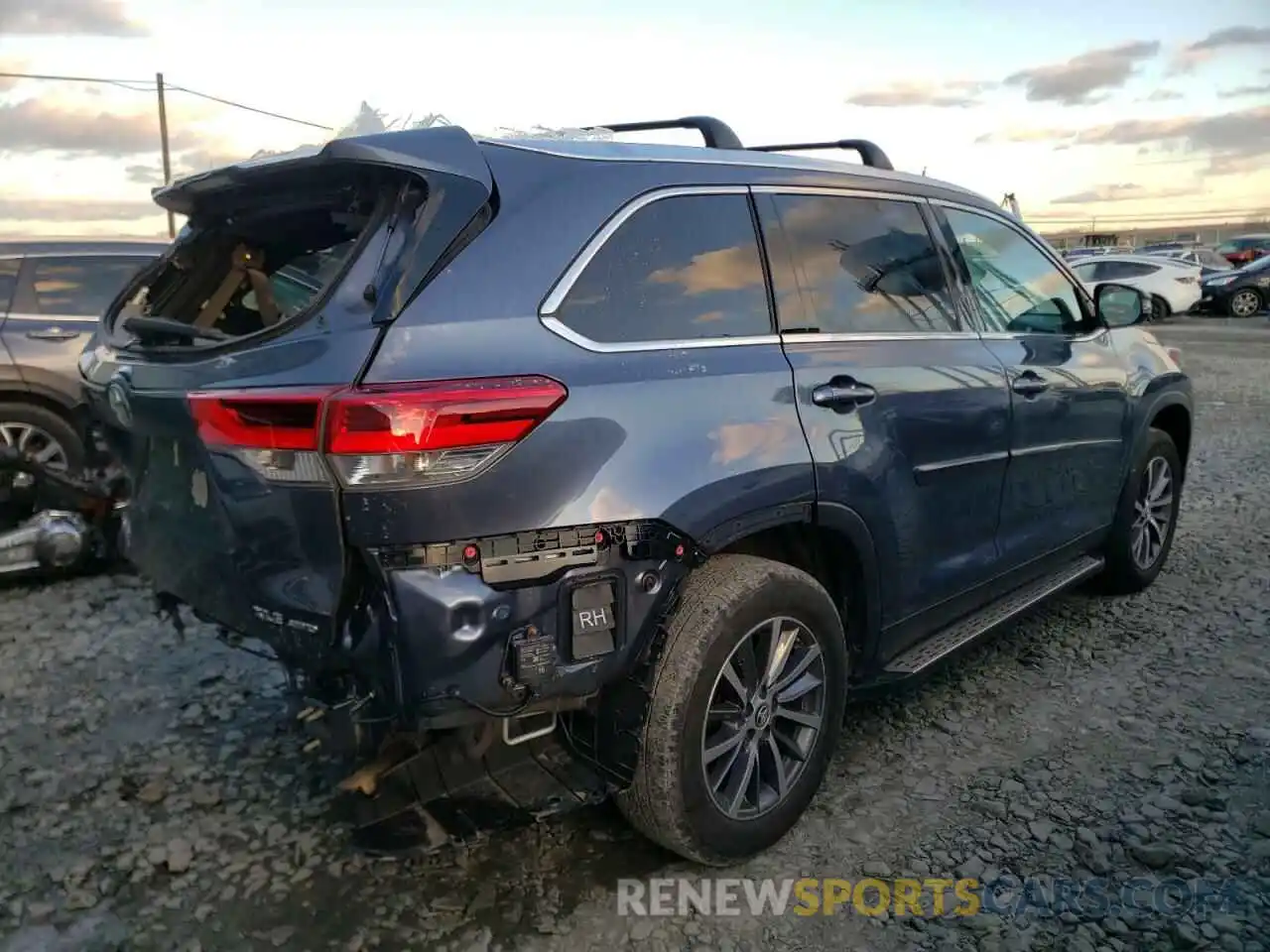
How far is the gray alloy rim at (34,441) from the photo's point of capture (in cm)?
604

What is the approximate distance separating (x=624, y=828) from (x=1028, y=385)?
2186mm

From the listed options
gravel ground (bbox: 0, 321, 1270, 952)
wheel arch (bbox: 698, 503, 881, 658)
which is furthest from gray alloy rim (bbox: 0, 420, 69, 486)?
wheel arch (bbox: 698, 503, 881, 658)

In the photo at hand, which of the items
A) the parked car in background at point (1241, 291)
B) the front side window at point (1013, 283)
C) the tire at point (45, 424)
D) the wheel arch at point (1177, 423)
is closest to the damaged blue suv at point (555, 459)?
the front side window at point (1013, 283)

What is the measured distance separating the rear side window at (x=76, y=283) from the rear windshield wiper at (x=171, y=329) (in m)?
3.96

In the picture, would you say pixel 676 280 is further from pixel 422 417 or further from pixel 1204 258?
pixel 1204 258

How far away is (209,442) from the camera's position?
242cm

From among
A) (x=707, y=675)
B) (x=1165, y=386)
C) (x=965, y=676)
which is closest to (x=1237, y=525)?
(x=1165, y=386)

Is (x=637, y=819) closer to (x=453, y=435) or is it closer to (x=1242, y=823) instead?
(x=453, y=435)

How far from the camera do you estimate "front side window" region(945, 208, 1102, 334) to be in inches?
151

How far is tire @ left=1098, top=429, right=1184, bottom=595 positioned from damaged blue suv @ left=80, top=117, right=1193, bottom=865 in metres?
1.59

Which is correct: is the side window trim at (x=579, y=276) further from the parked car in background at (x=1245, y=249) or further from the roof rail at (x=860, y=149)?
the parked car in background at (x=1245, y=249)

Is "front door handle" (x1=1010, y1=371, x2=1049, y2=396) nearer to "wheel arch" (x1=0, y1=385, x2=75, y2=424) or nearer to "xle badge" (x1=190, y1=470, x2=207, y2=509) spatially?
"xle badge" (x1=190, y1=470, x2=207, y2=509)

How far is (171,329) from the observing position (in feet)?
9.00

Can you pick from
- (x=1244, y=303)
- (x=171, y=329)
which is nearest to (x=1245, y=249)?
(x=1244, y=303)
